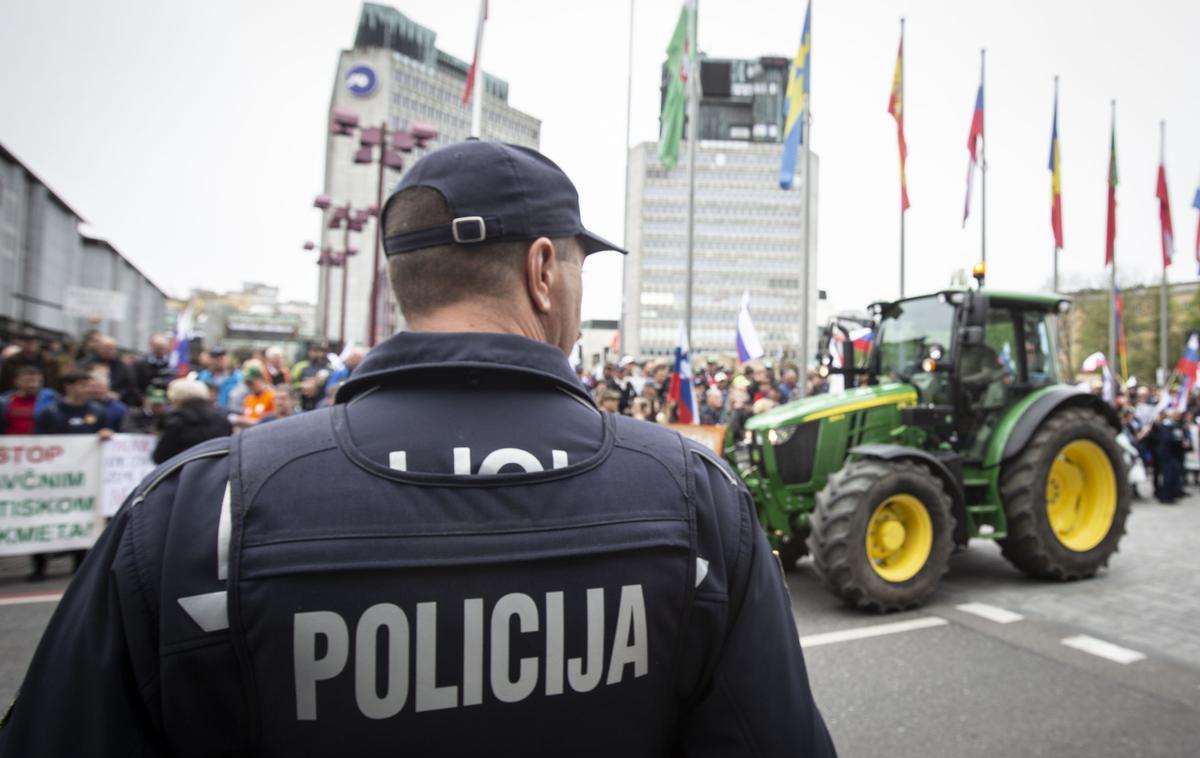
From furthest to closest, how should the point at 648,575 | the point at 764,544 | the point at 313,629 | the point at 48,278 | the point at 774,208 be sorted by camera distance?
the point at 774,208 < the point at 48,278 < the point at 764,544 < the point at 648,575 < the point at 313,629

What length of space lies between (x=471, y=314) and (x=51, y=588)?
24.3 feet

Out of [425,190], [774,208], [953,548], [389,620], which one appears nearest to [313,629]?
[389,620]

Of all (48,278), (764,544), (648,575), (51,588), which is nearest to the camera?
(648,575)

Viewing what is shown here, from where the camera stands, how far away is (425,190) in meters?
1.31

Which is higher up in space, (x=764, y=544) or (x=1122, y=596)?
(x=764, y=544)

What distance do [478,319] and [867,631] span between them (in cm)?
498

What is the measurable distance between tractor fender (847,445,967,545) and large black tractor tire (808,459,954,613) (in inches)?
2.6

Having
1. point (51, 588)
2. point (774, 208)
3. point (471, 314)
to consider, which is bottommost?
point (51, 588)

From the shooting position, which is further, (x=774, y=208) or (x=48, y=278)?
(x=774, y=208)

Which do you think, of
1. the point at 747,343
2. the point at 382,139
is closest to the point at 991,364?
the point at 747,343

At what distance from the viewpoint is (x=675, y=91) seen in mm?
18078

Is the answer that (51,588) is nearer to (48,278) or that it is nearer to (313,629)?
(313,629)

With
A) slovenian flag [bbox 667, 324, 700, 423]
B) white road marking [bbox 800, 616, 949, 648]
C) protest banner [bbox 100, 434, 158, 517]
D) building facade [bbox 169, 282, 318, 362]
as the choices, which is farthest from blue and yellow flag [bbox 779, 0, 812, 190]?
→ building facade [bbox 169, 282, 318, 362]

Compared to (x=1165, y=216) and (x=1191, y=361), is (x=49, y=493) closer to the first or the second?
(x=1191, y=361)
